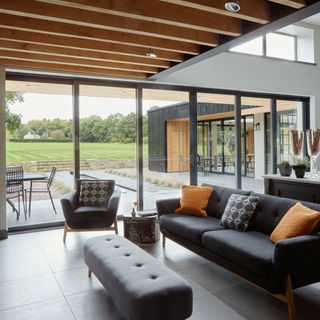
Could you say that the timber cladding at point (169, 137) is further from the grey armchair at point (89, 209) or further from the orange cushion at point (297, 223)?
the orange cushion at point (297, 223)

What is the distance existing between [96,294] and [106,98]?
3936mm

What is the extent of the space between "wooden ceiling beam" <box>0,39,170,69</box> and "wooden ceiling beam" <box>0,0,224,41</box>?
3.54 ft

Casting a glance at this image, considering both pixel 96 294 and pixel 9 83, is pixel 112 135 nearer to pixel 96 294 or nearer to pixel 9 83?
pixel 9 83

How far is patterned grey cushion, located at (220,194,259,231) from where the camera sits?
11.1ft

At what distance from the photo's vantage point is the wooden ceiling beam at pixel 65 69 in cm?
490

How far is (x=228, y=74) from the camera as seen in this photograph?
6801 millimetres

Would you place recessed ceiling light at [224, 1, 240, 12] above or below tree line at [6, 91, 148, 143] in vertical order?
above

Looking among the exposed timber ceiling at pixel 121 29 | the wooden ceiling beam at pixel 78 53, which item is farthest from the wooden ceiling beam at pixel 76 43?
the wooden ceiling beam at pixel 78 53

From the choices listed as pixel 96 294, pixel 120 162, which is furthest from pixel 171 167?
pixel 96 294

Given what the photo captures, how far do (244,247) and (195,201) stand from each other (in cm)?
145

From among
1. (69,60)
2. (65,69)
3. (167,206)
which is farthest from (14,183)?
(167,206)

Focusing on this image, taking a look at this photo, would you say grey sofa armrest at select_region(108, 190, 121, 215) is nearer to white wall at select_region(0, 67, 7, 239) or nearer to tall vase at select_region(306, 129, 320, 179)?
white wall at select_region(0, 67, 7, 239)

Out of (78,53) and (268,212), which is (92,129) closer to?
(78,53)

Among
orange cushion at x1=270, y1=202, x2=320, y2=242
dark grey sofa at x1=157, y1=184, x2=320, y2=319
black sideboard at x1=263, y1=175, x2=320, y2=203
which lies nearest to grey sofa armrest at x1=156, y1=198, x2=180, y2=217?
dark grey sofa at x1=157, y1=184, x2=320, y2=319
